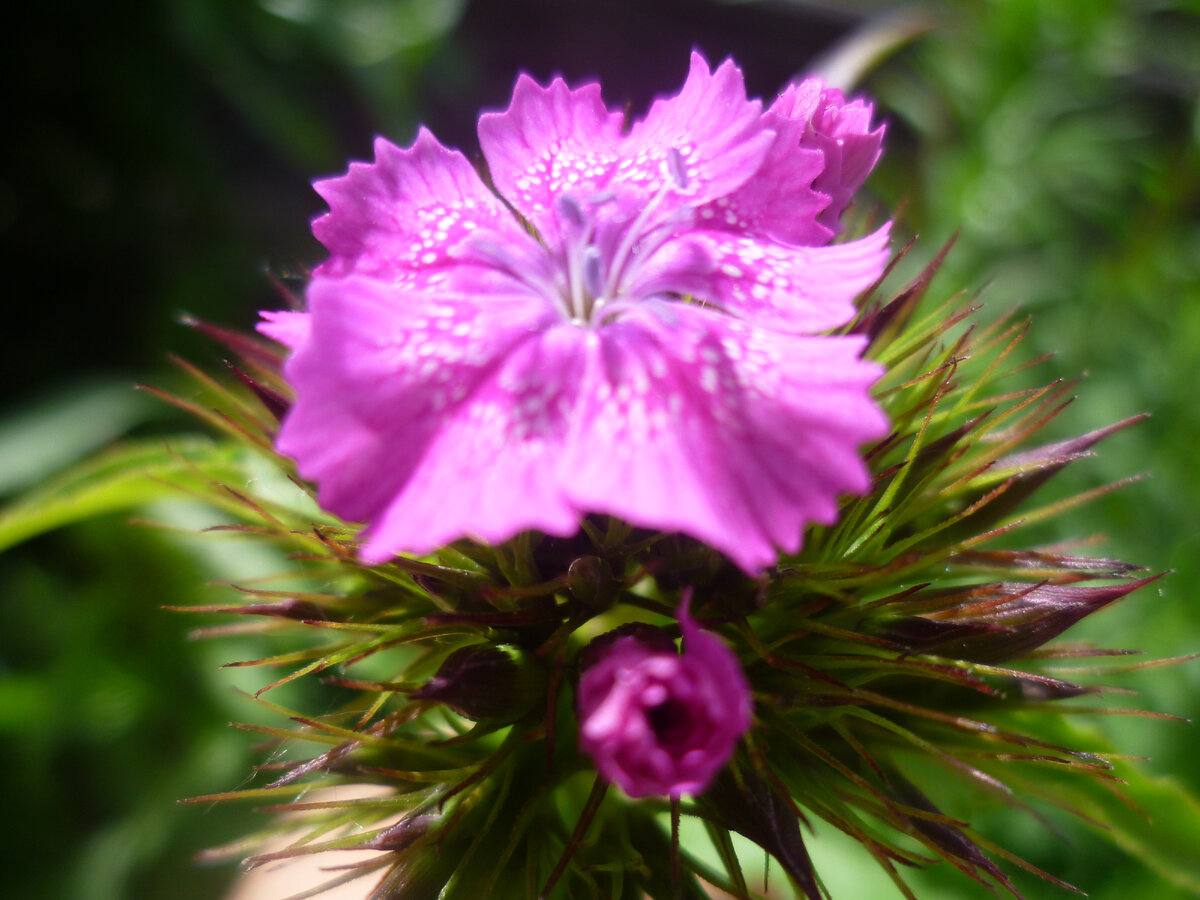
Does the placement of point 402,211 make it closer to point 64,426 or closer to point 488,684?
point 488,684

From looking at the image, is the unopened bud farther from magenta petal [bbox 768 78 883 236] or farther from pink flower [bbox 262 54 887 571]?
magenta petal [bbox 768 78 883 236]

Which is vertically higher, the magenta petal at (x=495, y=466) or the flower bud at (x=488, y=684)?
the magenta petal at (x=495, y=466)

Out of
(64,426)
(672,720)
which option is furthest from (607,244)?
(64,426)

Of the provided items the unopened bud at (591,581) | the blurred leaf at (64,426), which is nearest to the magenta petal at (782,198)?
the unopened bud at (591,581)

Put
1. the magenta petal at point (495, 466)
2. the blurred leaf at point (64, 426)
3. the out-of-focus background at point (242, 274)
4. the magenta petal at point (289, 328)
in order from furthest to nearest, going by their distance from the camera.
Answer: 1. the blurred leaf at point (64, 426)
2. the out-of-focus background at point (242, 274)
3. the magenta petal at point (289, 328)
4. the magenta petal at point (495, 466)

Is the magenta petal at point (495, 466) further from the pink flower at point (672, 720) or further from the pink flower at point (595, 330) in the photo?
the pink flower at point (672, 720)

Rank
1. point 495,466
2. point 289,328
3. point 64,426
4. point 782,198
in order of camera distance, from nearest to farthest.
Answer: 1. point 495,466
2. point 289,328
3. point 782,198
4. point 64,426
